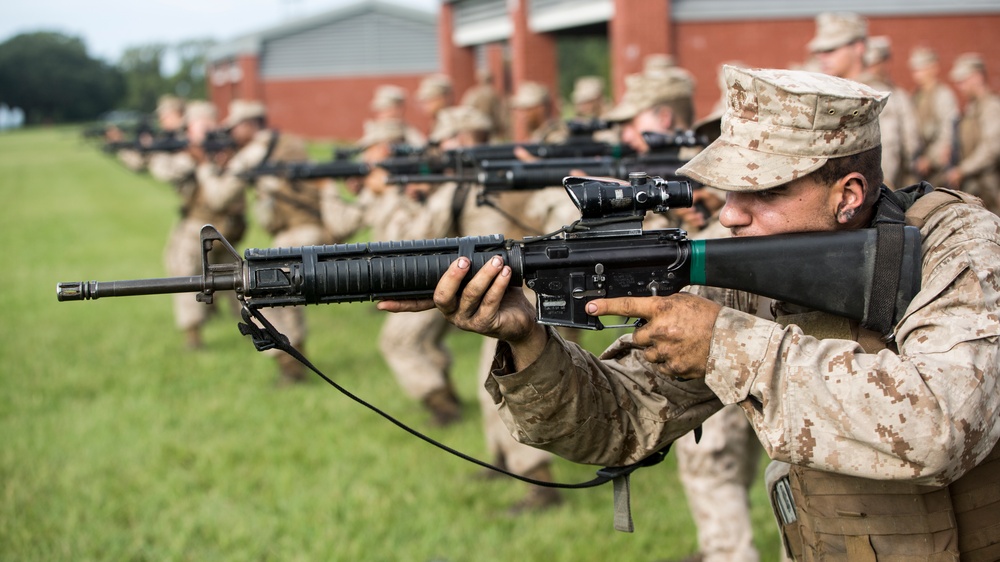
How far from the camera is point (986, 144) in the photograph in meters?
10.4

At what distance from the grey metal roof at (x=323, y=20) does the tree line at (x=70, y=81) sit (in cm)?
6245

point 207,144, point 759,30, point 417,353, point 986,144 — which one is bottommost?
point 417,353

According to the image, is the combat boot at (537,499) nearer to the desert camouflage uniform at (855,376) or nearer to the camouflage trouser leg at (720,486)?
the camouflage trouser leg at (720,486)

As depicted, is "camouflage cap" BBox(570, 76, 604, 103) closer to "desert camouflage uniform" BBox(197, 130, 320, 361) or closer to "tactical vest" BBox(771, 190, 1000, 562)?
"desert camouflage uniform" BBox(197, 130, 320, 361)

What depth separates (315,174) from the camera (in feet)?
26.7

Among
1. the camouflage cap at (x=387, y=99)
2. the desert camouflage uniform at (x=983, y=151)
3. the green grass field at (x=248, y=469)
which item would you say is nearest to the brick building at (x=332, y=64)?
the camouflage cap at (x=387, y=99)

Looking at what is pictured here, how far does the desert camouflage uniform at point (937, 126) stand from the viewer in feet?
35.8

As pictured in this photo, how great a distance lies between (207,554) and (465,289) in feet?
11.2

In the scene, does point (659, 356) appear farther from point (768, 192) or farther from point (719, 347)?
point (768, 192)

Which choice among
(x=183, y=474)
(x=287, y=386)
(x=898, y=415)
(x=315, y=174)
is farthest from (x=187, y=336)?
(x=898, y=415)

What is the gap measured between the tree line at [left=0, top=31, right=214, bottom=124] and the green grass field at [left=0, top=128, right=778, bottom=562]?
94973 mm

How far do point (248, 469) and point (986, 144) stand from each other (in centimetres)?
854

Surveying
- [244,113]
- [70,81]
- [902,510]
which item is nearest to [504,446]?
[902,510]

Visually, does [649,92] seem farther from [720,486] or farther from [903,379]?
[903,379]
